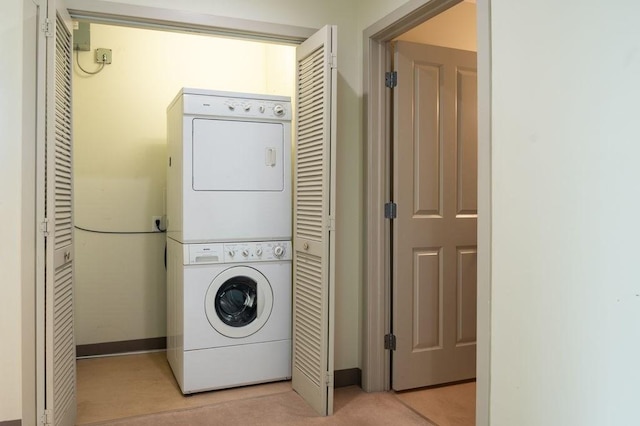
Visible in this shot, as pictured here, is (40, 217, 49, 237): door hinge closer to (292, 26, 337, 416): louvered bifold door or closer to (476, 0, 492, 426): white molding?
(292, 26, 337, 416): louvered bifold door

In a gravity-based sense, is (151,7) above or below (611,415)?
above

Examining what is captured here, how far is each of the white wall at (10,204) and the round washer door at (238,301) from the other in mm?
976

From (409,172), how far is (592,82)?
149 centimetres

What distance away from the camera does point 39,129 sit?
1978 mm

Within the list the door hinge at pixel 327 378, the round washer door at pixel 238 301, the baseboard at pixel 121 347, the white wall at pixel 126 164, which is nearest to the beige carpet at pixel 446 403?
the door hinge at pixel 327 378

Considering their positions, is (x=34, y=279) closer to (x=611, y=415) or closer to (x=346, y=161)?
(x=346, y=161)

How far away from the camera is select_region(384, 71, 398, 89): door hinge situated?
2.93 meters

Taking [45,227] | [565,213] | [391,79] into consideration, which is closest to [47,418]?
[45,227]

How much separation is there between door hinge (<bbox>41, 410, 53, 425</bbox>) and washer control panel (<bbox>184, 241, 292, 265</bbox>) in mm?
1041

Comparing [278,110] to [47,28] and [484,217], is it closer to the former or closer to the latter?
[47,28]

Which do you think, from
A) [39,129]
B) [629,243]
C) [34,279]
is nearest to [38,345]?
[34,279]

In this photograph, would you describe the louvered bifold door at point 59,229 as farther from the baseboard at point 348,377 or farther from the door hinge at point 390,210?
the door hinge at point 390,210

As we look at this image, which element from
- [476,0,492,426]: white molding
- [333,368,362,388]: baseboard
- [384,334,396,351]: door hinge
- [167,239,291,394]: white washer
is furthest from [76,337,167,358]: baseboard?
[476,0,492,426]: white molding

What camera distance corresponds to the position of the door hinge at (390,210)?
116 inches
